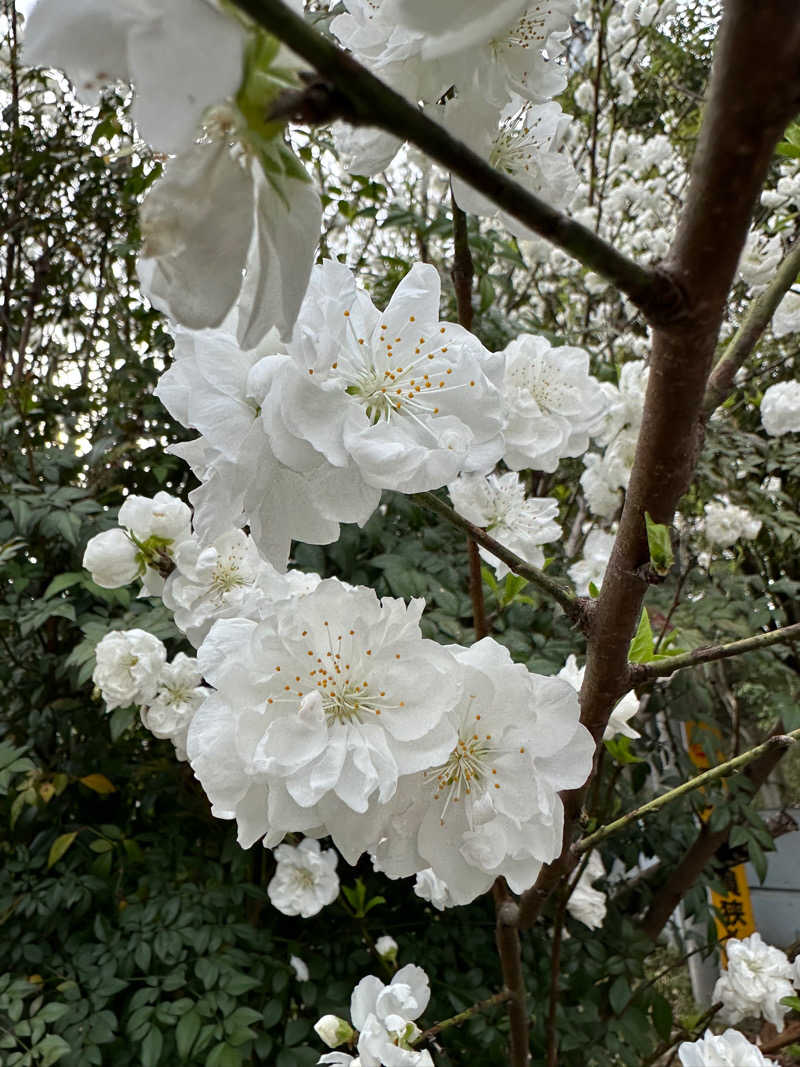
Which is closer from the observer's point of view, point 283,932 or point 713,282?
point 713,282

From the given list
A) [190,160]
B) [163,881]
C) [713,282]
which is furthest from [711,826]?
[190,160]

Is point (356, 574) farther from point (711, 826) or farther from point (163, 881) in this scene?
point (711, 826)

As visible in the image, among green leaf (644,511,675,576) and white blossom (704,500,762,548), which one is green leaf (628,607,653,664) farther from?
white blossom (704,500,762,548)

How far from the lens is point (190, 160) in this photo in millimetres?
311

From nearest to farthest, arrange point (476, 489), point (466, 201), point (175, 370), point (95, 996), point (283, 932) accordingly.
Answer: point (175, 370), point (466, 201), point (476, 489), point (95, 996), point (283, 932)

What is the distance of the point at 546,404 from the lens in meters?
1.05

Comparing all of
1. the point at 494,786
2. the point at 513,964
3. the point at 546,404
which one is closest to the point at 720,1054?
the point at 513,964

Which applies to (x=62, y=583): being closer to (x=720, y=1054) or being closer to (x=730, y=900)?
(x=720, y=1054)

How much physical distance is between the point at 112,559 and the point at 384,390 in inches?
22.5

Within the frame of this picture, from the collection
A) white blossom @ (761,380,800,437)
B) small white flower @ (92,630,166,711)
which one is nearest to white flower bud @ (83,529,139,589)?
small white flower @ (92,630,166,711)

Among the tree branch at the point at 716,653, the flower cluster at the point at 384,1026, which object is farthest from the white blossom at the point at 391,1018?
the tree branch at the point at 716,653

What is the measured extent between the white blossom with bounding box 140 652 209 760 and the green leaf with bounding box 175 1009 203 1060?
0.41 meters

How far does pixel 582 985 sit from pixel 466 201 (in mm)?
1427

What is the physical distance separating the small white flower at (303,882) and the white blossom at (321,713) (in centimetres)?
98
